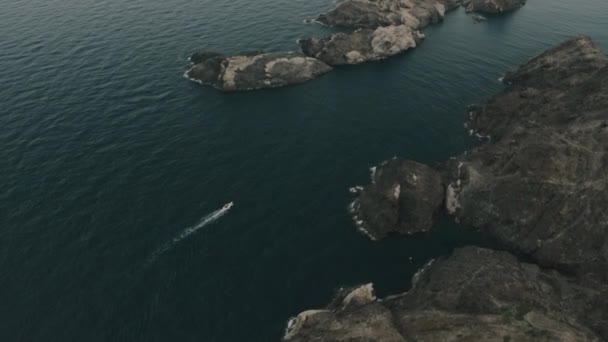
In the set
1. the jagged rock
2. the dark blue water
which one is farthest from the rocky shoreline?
the jagged rock

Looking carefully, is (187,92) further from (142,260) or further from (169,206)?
(142,260)

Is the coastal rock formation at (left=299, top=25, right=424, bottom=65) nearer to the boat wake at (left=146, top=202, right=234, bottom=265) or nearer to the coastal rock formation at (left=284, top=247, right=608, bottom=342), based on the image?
the boat wake at (left=146, top=202, right=234, bottom=265)

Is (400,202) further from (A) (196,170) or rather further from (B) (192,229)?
(A) (196,170)

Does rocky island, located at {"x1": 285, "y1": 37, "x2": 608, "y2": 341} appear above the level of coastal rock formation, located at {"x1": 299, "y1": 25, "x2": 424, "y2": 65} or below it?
below

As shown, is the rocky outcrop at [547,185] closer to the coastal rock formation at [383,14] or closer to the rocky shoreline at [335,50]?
the rocky shoreline at [335,50]

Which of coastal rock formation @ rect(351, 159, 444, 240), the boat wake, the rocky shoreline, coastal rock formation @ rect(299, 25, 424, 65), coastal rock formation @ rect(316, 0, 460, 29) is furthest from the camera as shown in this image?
coastal rock formation @ rect(316, 0, 460, 29)

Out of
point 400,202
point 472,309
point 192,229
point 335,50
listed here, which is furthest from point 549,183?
point 335,50

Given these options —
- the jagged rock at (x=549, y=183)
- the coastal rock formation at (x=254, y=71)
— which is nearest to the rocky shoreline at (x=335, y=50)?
the coastal rock formation at (x=254, y=71)
